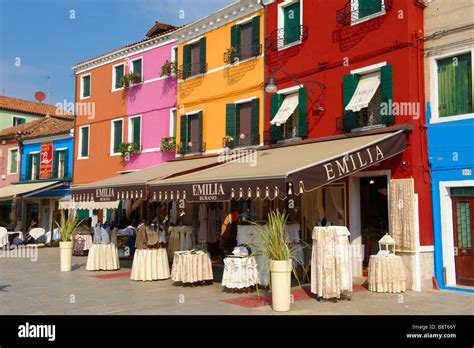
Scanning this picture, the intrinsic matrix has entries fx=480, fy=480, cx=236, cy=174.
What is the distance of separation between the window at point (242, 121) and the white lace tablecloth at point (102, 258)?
17.4 ft

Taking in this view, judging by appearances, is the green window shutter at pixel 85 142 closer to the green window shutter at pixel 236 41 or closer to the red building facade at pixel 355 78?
the green window shutter at pixel 236 41

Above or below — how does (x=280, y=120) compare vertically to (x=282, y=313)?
above

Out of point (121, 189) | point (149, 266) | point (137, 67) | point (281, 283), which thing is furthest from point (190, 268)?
point (137, 67)

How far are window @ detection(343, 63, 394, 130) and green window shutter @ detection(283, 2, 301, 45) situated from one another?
105 inches

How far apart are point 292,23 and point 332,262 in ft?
27.5

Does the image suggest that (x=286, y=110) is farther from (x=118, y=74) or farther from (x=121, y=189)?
(x=118, y=74)

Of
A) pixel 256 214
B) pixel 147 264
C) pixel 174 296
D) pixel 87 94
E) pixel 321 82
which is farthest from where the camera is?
Result: pixel 87 94

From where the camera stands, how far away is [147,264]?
482 inches

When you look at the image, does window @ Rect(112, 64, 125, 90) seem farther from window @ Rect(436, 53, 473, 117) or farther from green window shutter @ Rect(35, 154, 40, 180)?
window @ Rect(436, 53, 473, 117)

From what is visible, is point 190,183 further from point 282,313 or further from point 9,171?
point 9,171

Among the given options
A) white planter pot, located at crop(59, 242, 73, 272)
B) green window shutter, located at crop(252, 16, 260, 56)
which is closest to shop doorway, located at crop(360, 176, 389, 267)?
green window shutter, located at crop(252, 16, 260, 56)

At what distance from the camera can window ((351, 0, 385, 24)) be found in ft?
40.2
